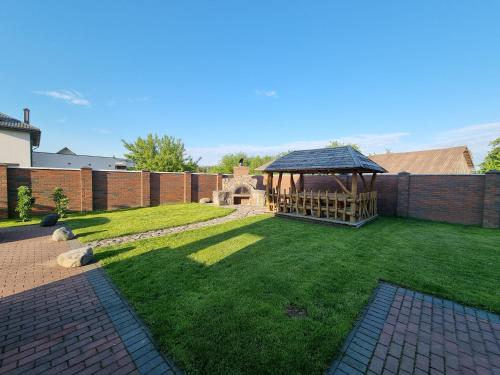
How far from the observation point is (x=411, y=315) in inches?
124

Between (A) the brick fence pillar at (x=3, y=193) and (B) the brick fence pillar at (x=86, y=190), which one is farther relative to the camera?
(B) the brick fence pillar at (x=86, y=190)

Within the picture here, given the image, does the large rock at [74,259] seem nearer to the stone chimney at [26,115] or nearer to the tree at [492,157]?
the stone chimney at [26,115]

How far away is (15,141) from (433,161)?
34669 millimetres

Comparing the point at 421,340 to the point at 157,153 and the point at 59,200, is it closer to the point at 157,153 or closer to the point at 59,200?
the point at 59,200

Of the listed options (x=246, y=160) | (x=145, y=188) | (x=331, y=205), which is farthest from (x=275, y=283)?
(x=246, y=160)

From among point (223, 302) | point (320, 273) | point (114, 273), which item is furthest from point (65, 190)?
point (320, 273)

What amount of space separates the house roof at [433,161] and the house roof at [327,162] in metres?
13.2

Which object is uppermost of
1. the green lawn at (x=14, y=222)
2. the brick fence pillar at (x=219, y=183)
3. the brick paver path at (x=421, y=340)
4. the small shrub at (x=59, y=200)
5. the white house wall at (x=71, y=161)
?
the white house wall at (x=71, y=161)

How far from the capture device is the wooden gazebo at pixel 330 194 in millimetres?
8781

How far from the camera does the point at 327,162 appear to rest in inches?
374

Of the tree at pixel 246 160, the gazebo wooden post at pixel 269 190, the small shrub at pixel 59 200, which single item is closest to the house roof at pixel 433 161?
the gazebo wooden post at pixel 269 190

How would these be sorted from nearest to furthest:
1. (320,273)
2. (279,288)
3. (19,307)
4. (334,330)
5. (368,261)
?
(334,330), (19,307), (279,288), (320,273), (368,261)

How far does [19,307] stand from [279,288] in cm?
420

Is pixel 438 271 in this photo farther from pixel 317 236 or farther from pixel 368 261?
pixel 317 236
